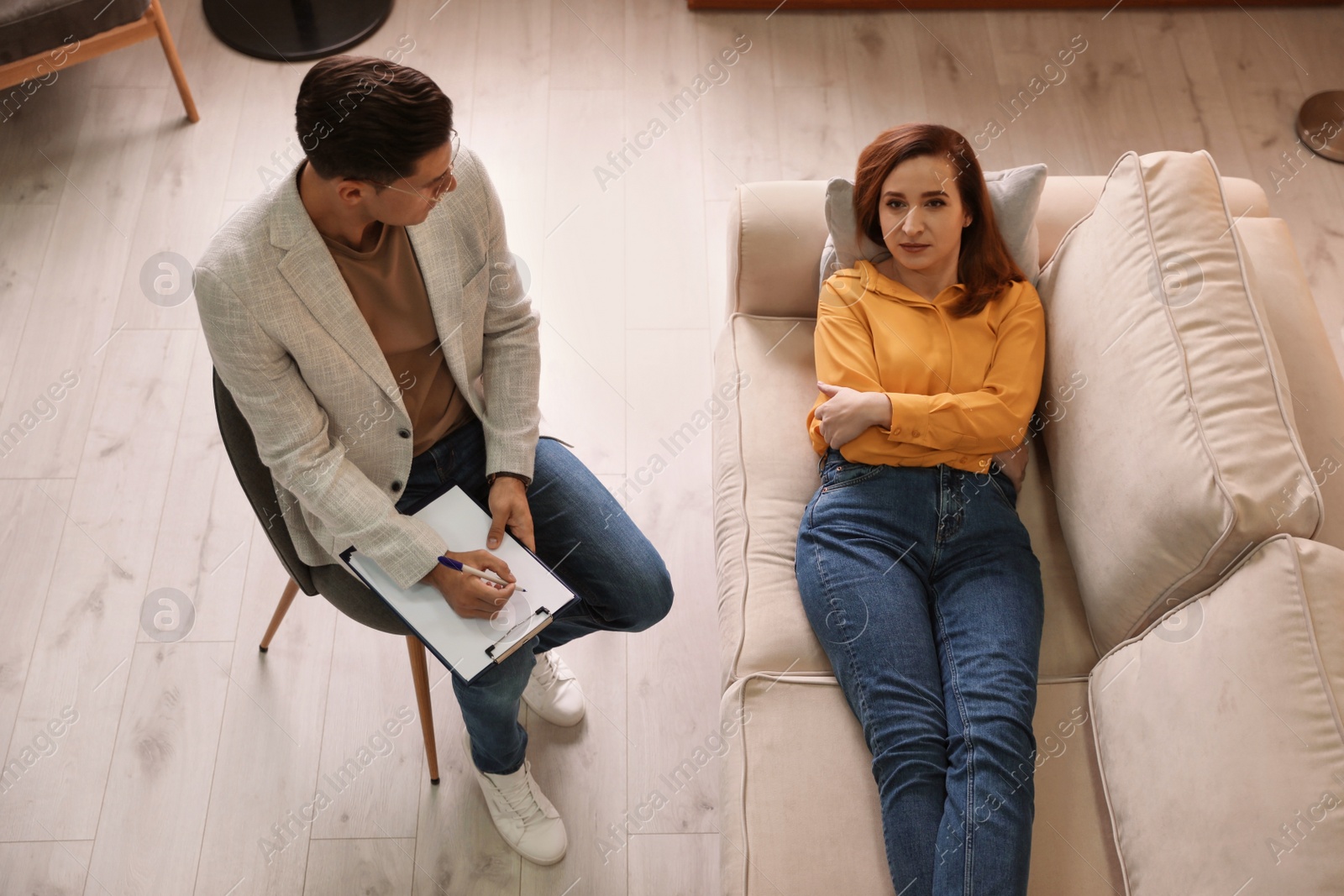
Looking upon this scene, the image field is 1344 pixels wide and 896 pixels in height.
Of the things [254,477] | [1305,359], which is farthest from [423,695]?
[1305,359]

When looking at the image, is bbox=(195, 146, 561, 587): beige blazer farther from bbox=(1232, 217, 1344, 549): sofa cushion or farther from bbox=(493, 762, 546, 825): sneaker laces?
bbox=(1232, 217, 1344, 549): sofa cushion

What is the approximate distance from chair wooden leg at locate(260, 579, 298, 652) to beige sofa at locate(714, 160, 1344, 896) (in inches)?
30.6

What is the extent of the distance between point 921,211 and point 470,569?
0.96 metres

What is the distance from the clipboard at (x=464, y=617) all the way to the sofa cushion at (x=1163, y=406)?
839 mm

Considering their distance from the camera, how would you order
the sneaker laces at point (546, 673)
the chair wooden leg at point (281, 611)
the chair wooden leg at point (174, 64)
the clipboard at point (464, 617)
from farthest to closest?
the chair wooden leg at point (174, 64) < the sneaker laces at point (546, 673) < the chair wooden leg at point (281, 611) < the clipboard at point (464, 617)

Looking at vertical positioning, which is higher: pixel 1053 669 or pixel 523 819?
pixel 1053 669

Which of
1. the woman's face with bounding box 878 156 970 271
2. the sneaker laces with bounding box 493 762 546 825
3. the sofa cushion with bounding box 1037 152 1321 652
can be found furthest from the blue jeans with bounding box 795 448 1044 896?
the sneaker laces with bounding box 493 762 546 825

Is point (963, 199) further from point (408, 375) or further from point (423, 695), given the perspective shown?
point (423, 695)

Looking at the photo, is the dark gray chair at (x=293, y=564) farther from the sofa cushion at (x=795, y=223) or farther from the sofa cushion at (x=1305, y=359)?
the sofa cushion at (x=1305, y=359)

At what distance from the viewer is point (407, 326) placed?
154 centimetres

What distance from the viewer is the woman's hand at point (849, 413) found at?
1.66 m

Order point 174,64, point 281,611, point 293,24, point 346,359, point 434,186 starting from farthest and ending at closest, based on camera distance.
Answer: point 293,24, point 174,64, point 281,611, point 346,359, point 434,186

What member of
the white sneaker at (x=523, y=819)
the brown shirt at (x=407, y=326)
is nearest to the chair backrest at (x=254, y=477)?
the brown shirt at (x=407, y=326)

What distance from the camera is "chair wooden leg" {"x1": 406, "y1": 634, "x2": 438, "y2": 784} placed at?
1.71 m
